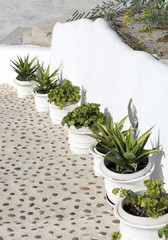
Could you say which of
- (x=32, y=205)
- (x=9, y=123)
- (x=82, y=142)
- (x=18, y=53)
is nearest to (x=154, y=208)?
(x=32, y=205)

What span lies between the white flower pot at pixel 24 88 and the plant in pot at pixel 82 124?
2858mm

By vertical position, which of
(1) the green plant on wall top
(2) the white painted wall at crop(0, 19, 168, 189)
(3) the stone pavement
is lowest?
(3) the stone pavement

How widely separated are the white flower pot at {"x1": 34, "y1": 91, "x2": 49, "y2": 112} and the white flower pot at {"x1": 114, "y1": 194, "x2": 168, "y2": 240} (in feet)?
13.7

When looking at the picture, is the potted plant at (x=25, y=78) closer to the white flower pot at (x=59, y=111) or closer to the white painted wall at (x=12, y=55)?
the white painted wall at (x=12, y=55)

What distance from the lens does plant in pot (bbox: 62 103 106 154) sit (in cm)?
581

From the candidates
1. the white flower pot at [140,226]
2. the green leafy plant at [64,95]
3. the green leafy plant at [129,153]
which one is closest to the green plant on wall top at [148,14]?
the green leafy plant at [64,95]

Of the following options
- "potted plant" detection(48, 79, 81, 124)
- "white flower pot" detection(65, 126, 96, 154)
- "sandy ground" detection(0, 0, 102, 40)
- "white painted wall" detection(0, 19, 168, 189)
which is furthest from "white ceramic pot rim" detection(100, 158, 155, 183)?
"sandy ground" detection(0, 0, 102, 40)

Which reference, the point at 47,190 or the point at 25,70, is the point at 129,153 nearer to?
the point at 47,190

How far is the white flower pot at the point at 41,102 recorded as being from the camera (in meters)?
7.73

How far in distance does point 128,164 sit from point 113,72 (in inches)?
66.0

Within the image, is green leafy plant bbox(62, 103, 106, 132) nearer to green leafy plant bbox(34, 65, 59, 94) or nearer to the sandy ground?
green leafy plant bbox(34, 65, 59, 94)

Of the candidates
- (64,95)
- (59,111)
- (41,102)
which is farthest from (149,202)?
(41,102)

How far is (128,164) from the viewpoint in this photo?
4.54 metres

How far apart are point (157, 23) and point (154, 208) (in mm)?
6840
